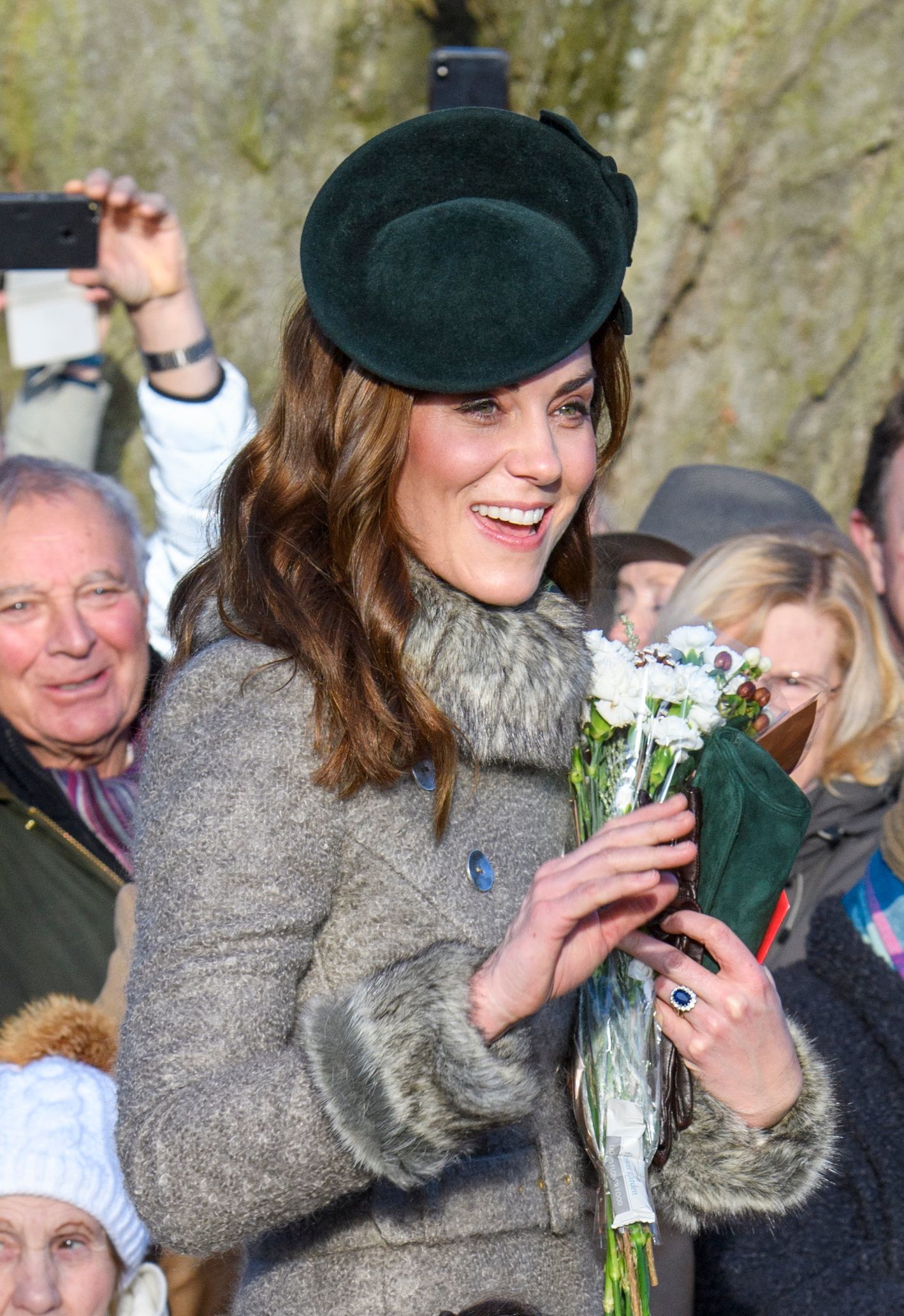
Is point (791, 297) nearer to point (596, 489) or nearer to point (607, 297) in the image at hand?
point (596, 489)

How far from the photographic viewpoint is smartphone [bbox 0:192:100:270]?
11.9 feet

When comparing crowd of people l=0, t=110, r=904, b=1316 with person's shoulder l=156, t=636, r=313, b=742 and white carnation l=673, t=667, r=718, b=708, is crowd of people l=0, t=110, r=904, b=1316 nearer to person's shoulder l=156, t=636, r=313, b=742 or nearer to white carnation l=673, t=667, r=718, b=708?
person's shoulder l=156, t=636, r=313, b=742

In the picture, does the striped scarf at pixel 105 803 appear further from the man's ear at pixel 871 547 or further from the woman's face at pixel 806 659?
the man's ear at pixel 871 547

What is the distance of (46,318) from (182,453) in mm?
638

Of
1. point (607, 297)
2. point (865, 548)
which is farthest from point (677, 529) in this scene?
point (607, 297)

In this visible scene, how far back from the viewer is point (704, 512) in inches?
168

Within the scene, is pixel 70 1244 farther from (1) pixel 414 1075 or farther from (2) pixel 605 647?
(2) pixel 605 647

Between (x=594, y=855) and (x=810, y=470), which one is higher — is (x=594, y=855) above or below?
above

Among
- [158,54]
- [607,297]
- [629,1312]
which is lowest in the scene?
[629,1312]

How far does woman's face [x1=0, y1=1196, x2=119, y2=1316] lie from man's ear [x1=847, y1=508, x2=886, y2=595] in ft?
7.95

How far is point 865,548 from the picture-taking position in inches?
143

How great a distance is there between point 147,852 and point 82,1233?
1063mm

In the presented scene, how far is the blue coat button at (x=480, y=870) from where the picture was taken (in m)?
1.77

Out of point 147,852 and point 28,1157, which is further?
point 28,1157
